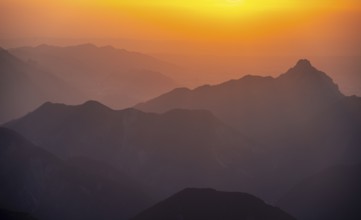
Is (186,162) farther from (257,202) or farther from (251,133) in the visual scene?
(257,202)

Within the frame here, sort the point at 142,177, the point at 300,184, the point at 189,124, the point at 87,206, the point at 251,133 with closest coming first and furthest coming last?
the point at 87,206 < the point at 300,184 < the point at 142,177 < the point at 189,124 < the point at 251,133

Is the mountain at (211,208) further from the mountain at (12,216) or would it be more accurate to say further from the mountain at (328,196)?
the mountain at (328,196)

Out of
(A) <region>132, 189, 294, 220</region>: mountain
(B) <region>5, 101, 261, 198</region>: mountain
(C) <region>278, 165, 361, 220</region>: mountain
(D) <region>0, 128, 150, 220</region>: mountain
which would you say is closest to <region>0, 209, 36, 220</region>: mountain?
(A) <region>132, 189, 294, 220</region>: mountain

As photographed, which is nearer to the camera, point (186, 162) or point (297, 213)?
point (297, 213)

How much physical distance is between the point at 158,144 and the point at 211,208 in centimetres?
6643

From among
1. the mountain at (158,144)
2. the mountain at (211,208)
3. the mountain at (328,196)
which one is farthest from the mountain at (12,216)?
the mountain at (328,196)

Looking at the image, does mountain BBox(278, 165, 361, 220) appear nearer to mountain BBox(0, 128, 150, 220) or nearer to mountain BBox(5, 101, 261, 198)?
mountain BBox(5, 101, 261, 198)

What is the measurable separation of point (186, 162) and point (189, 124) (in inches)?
467

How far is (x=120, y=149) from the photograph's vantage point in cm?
17312

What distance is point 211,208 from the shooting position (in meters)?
104

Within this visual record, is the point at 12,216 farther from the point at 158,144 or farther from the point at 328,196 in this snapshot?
the point at 158,144

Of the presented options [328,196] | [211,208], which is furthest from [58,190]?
[328,196]

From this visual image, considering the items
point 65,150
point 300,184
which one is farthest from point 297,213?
point 65,150

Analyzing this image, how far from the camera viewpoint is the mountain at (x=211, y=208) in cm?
10294
